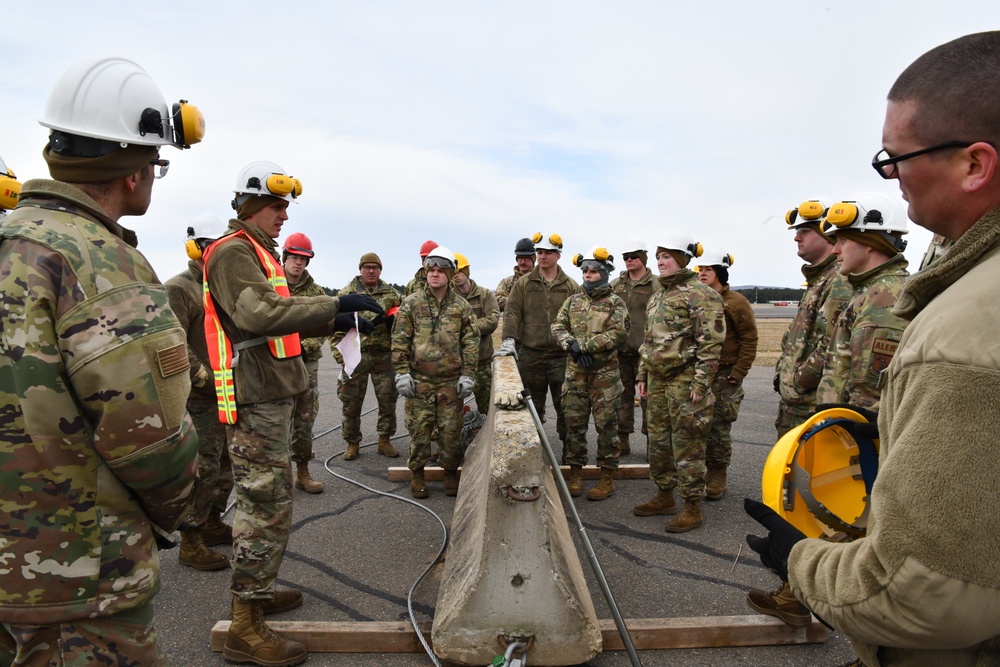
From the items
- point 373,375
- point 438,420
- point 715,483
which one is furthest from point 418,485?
point 715,483

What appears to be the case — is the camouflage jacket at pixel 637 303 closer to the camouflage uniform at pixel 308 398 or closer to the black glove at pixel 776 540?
the camouflage uniform at pixel 308 398

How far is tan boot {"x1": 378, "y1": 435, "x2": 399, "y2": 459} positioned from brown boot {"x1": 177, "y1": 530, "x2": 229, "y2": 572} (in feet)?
9.85

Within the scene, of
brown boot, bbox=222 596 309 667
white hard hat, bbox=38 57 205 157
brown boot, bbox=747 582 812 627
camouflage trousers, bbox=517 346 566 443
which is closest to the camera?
white hard hat, bbox=38 57 205 157

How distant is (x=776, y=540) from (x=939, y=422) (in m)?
0.54

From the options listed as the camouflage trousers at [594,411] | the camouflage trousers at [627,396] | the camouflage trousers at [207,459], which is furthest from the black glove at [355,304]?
the camouflage trousers at [627,396]

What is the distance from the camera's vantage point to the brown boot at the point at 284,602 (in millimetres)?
3695

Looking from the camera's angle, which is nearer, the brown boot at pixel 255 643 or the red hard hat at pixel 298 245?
the brown boot at pixel 255 643

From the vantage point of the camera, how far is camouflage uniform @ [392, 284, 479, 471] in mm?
5926

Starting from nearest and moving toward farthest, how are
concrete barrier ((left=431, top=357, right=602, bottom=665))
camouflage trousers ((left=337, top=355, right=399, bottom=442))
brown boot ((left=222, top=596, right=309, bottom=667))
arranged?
1. concrete barrier ((left=431, top=357, right=602, bottom=665))
2. brown boot ((left=222, top=596, right=309, bottom=667))
3. camouflage trousers ((left=337, top=355, right=399, bottom=442))

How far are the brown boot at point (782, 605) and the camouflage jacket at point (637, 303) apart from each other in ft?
13.0

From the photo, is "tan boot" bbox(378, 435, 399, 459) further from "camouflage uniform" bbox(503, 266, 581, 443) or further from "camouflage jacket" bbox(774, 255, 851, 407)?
"camouflage jacket" bbox(774, 255, 851, 407)

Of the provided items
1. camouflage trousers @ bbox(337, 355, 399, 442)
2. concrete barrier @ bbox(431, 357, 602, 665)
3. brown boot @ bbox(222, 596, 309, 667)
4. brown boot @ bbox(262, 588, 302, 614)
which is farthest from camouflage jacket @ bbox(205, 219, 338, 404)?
camouflage trousers @ bbox(337, 355, 399, 442)

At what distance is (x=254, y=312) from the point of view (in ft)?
9.82

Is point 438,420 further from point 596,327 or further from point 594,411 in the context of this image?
point 596,327
